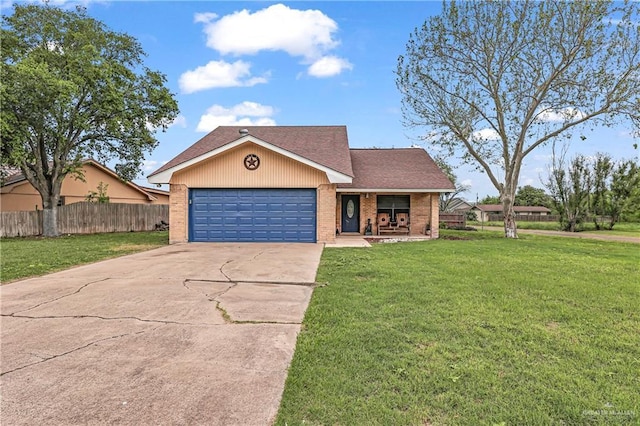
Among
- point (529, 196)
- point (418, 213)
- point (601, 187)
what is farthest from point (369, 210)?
point (529, 196)

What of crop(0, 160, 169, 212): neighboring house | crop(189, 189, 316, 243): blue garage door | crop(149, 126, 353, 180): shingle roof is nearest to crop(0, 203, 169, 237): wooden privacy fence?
crop(0, 160, 169, 212): neighboring house

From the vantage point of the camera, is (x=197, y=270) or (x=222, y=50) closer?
(x=197, y=270)

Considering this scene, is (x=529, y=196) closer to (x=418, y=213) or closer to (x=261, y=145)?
(x=418, y=213)

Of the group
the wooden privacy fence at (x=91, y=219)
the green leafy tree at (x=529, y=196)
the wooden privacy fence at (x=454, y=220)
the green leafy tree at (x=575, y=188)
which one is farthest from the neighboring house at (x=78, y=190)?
the green leafy tree at (x=529, y=196)

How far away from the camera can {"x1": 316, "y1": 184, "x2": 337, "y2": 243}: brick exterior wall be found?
13.3 meters

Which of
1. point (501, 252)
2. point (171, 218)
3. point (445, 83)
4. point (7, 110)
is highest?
point (445, 83)

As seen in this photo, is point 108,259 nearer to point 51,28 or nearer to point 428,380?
point 428,380

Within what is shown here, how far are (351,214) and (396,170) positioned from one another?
120 inches

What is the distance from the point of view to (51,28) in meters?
15.4

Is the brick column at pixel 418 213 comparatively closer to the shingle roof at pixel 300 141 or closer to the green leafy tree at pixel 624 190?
the shingle roof at pixel 300 141

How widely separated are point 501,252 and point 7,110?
18.3 metres

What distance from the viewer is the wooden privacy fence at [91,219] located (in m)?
16.1

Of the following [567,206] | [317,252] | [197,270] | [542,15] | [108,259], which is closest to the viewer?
[197,270]

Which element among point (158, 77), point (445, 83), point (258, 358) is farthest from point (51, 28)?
point (258, 358)
